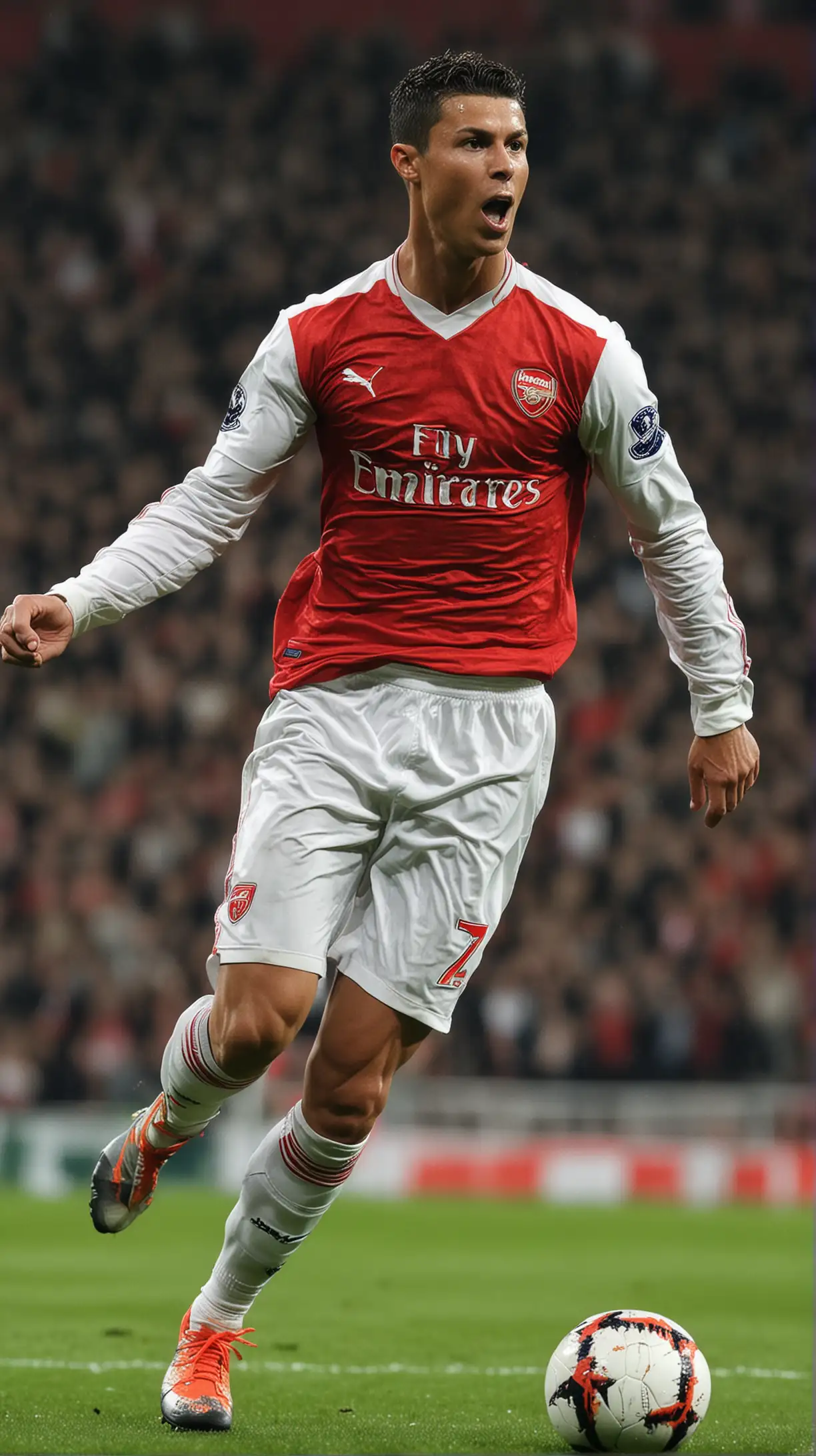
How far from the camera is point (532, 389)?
4.84 metres

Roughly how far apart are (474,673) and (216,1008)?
974mm

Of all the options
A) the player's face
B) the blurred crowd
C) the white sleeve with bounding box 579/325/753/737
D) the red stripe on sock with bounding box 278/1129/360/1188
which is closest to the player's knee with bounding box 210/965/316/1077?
the red stripe on sock with bounding box 278/1129/360/1188

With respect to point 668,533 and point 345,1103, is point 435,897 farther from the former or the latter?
point 668,533

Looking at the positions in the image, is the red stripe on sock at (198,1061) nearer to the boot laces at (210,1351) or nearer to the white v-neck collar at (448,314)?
the boot laces at (210,1351)

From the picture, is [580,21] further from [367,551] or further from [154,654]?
[367,551]

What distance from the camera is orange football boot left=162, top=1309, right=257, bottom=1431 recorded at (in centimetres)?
479

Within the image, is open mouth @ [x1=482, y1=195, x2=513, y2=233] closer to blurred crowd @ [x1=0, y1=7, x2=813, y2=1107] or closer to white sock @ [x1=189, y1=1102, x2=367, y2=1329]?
white sock @ [x1=189, y1=1102, x2=367, y2=1329]

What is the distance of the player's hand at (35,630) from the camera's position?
14.6ft

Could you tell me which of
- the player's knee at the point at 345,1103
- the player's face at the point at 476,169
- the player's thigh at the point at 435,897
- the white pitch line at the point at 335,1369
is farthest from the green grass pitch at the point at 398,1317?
the player's face at the point at 476,169

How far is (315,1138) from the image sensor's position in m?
4.88

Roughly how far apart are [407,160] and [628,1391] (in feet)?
9.13

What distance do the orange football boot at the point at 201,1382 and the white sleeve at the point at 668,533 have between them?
1.84 m

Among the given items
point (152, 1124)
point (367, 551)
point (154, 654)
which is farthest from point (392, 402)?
point (154, 654)

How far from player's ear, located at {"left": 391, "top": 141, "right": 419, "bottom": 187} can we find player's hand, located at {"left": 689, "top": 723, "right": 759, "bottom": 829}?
147 centimetres
